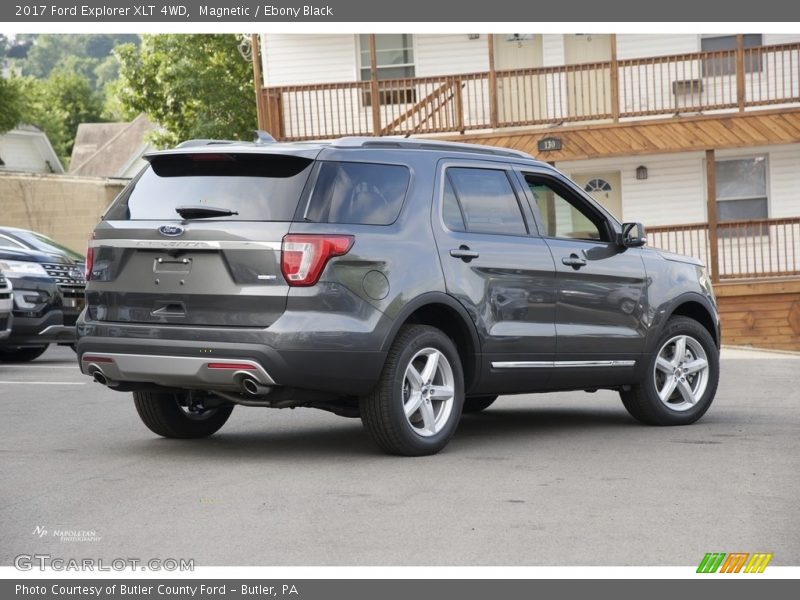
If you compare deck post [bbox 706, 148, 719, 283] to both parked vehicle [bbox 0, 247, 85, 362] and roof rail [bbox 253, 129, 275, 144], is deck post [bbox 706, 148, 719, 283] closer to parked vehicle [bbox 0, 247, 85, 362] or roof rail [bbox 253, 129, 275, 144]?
parked vehicle [bbox 0, 247, 85, 362]

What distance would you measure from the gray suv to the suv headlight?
8.60 metres

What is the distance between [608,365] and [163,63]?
34.3 m

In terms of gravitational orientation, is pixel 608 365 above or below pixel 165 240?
below

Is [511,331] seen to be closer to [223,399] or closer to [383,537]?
[223,399]

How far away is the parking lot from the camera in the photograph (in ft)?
19.3

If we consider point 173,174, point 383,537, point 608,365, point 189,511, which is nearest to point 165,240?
point 173,174

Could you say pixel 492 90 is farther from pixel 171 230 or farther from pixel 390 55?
pixel 171 230

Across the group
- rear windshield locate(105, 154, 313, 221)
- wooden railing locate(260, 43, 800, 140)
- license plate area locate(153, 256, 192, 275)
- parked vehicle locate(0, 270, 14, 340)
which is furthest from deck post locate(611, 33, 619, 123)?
license plate area locate(153, 256, 192, 275)

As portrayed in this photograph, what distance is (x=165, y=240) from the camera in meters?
8.11

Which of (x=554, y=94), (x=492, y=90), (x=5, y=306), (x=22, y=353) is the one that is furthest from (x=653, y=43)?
(x=5, y=306)

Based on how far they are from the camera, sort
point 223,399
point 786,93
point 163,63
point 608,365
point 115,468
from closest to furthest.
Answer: point 115,468 < point 223,399 < point 608,365 < point 786,93 < point 163,63

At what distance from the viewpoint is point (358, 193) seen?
27.0 ft

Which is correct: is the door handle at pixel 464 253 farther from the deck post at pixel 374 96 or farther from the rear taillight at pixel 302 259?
the deck post at pixel 374 96

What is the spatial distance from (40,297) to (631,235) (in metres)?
9.65
